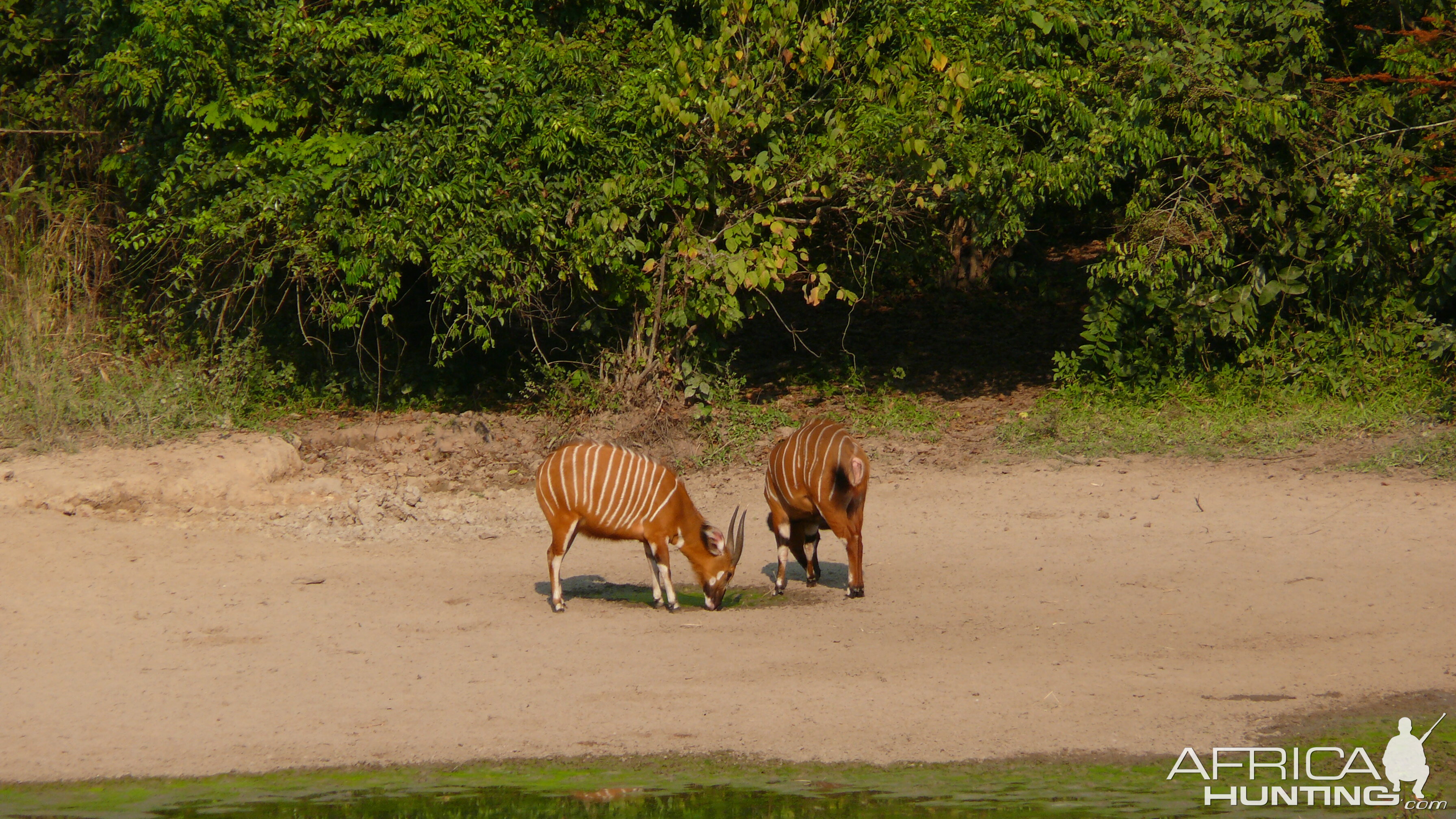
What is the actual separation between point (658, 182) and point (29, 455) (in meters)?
5.99

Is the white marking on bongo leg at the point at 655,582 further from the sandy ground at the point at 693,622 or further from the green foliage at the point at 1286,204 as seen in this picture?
the green foliage at the point at 1286,204

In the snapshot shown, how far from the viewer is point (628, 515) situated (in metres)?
8.90

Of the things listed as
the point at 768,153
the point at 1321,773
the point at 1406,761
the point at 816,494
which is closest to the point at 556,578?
the point at 816,494

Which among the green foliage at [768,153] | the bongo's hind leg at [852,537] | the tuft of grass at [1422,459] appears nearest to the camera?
the bongo's hind leg at [852,537]

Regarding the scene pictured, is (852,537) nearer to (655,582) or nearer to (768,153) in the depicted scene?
(655,582)

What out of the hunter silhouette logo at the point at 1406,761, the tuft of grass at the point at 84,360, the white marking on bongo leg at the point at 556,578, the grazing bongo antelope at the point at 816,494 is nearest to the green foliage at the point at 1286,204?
the grazing bongo antelope at the point at 816,494

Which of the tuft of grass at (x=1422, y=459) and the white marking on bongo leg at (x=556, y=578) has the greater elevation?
the tuft of grass at (x=1422, y=459)

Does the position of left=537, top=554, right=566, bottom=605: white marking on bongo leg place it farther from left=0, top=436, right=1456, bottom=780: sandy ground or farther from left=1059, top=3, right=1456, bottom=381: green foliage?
left=1059, top=3, right=1456, bottom=381: green foliage

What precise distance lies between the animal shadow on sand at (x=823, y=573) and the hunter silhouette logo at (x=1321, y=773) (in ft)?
12.4

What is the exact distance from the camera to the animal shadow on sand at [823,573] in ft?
32.3

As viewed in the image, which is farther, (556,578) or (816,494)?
(816,494)

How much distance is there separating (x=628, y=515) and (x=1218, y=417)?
6.88m

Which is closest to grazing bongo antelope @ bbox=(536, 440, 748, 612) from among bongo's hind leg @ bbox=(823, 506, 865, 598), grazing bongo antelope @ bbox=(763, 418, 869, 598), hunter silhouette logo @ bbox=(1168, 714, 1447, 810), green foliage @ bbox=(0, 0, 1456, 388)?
grazing bongo antelope @ bbox=(763, 418, 869, 598)

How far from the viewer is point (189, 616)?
8.61 metres
